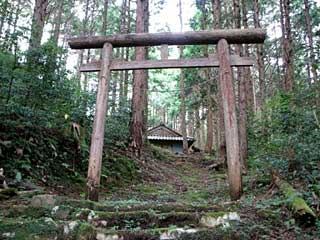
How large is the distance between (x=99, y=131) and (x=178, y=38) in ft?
8.45

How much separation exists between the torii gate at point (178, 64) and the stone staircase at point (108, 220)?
1.48 meters

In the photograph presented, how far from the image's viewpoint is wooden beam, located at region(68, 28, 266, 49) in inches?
279

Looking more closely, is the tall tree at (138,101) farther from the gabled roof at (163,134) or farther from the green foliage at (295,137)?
the gabled roof at (163,134)

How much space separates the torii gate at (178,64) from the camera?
21.4ft

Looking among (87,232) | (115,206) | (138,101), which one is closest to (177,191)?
(138,101)

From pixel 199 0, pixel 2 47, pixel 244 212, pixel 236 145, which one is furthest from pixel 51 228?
pixel 199 0

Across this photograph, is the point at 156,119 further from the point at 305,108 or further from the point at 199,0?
the point at 305,108

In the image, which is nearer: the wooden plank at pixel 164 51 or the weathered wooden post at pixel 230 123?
the weathered wooden post at pixel 230 123

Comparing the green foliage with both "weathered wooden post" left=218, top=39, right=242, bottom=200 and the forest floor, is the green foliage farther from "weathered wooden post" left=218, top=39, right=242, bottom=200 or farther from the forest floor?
the forest floor

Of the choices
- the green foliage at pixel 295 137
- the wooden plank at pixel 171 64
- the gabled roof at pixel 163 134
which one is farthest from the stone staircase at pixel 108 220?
the gabled roof at pixel 163 134

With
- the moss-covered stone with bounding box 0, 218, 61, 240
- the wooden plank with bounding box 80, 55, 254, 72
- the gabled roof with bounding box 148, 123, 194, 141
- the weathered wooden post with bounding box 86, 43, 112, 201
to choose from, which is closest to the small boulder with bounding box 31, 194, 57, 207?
the moss-covered stone with bounding box 0, 218, 61, 240

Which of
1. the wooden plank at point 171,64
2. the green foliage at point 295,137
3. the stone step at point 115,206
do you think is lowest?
the stone step at point 115,206

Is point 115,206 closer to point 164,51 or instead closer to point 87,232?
point 87,232

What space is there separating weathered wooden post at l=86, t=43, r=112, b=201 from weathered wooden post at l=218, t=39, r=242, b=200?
2.41 meters
